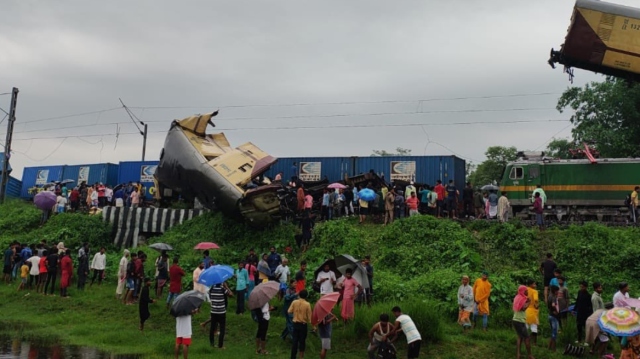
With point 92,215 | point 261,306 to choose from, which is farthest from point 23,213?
point 261,306

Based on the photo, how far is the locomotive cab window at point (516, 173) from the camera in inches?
851

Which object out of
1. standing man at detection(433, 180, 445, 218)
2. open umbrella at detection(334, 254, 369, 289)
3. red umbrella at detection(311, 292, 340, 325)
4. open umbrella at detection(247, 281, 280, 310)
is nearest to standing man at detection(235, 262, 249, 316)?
open umbrella at detection(334, 254, 369, 289)

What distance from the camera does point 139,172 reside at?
30.9 m

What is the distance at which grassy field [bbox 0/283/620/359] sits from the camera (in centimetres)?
1046

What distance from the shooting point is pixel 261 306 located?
33.3ft

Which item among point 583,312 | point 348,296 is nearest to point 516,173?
point 583,312

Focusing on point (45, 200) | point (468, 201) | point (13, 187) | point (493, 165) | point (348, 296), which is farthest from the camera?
point (493, 165)

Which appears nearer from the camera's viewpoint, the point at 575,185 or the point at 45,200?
the point at 575,185

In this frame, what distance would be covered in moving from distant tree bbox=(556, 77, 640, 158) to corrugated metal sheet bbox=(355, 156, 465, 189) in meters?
9.97

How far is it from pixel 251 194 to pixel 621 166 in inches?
557

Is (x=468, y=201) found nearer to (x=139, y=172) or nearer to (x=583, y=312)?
(x=583, y=312)

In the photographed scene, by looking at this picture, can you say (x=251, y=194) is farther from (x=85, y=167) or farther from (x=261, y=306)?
(x=85, y=167)

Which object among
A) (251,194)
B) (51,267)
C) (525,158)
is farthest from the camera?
(525,158)

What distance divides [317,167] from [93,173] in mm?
16021
